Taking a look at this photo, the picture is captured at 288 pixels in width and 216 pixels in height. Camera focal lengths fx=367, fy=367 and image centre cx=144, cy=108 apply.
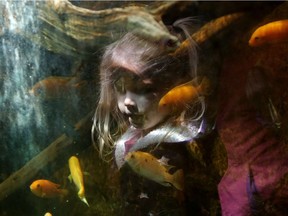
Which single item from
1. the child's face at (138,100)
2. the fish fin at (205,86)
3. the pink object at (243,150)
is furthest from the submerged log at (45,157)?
the pink object at (243,150)

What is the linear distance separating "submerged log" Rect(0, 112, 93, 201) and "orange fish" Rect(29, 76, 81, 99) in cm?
28

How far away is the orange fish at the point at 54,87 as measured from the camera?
295 cm

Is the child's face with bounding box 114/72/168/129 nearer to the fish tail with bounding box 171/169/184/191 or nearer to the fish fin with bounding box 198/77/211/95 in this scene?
the fish fin with bounding box 198/77/211/95

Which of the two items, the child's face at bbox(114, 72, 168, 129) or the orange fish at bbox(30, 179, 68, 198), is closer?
the child's face at bbox(114, 72, 168, 129)

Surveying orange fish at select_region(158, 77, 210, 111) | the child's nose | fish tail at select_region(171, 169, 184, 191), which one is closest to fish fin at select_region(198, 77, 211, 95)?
orange fish at select_region(158, 77, 210, 111)

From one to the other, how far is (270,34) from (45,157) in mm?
2377

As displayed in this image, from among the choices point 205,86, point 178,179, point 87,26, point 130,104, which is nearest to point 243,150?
point 205,86

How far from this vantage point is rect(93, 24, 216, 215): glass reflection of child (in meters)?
2.31

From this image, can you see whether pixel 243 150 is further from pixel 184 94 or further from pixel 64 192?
pixel 64 192

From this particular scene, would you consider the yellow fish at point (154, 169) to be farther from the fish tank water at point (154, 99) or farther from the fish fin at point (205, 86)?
the fish fin at point (205, 86)

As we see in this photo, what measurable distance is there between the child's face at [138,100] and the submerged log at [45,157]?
0.49 meters

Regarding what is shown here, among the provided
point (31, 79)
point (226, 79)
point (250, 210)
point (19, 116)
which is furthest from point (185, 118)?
point (19, 116)

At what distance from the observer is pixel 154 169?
2.44 metres

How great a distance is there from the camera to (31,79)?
3221 mm
